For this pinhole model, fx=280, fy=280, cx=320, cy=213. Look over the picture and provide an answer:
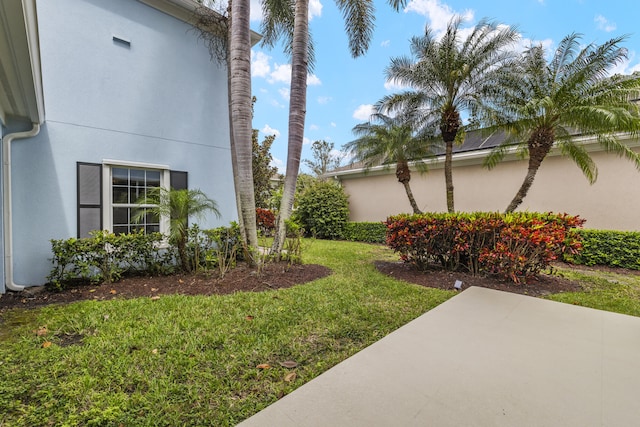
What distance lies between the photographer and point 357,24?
328 inches

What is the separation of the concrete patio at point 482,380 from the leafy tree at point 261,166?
12009 millimetres

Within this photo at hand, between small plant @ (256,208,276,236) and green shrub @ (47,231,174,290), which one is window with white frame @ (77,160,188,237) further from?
small plant @ (256,208,276,236)

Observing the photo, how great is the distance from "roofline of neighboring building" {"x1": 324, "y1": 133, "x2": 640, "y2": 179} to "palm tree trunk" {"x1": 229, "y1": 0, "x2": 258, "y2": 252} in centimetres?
850

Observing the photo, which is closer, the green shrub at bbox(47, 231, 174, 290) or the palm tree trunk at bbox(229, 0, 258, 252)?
the green shrub at bbox(47, 231, 174, 290)

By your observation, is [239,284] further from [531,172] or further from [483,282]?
[531,172]

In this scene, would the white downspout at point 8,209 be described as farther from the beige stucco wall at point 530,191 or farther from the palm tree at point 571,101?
the beige stucco wall at point 530,191

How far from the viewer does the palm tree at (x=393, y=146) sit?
37.4 feet

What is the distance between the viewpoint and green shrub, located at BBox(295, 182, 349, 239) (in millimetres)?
14078

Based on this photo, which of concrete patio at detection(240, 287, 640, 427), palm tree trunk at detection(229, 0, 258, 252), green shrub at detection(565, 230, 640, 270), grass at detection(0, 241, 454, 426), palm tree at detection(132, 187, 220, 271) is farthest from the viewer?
green shrub at detection(565, 230, 640, 270)

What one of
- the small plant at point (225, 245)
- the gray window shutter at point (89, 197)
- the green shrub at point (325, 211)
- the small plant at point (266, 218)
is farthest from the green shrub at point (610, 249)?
the small plant at point (266, 218)

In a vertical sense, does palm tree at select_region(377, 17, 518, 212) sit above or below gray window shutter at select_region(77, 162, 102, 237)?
above

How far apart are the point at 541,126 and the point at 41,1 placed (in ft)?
40.3

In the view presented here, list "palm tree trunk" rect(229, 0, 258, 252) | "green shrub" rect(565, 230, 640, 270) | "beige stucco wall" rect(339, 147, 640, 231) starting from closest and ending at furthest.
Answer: "palm tree trunk" rect(229, 0, 258, 252)
"green shrub" rect(565, 230, 640, 270)
"beige stucco wall" rect(339, 147, 640, 231)

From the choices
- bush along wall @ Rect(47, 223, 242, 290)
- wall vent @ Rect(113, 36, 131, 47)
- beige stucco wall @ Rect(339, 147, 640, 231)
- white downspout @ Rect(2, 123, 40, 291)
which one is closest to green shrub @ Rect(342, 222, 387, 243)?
beige stucco wall @ Rect(339, 147, 640, 231)
